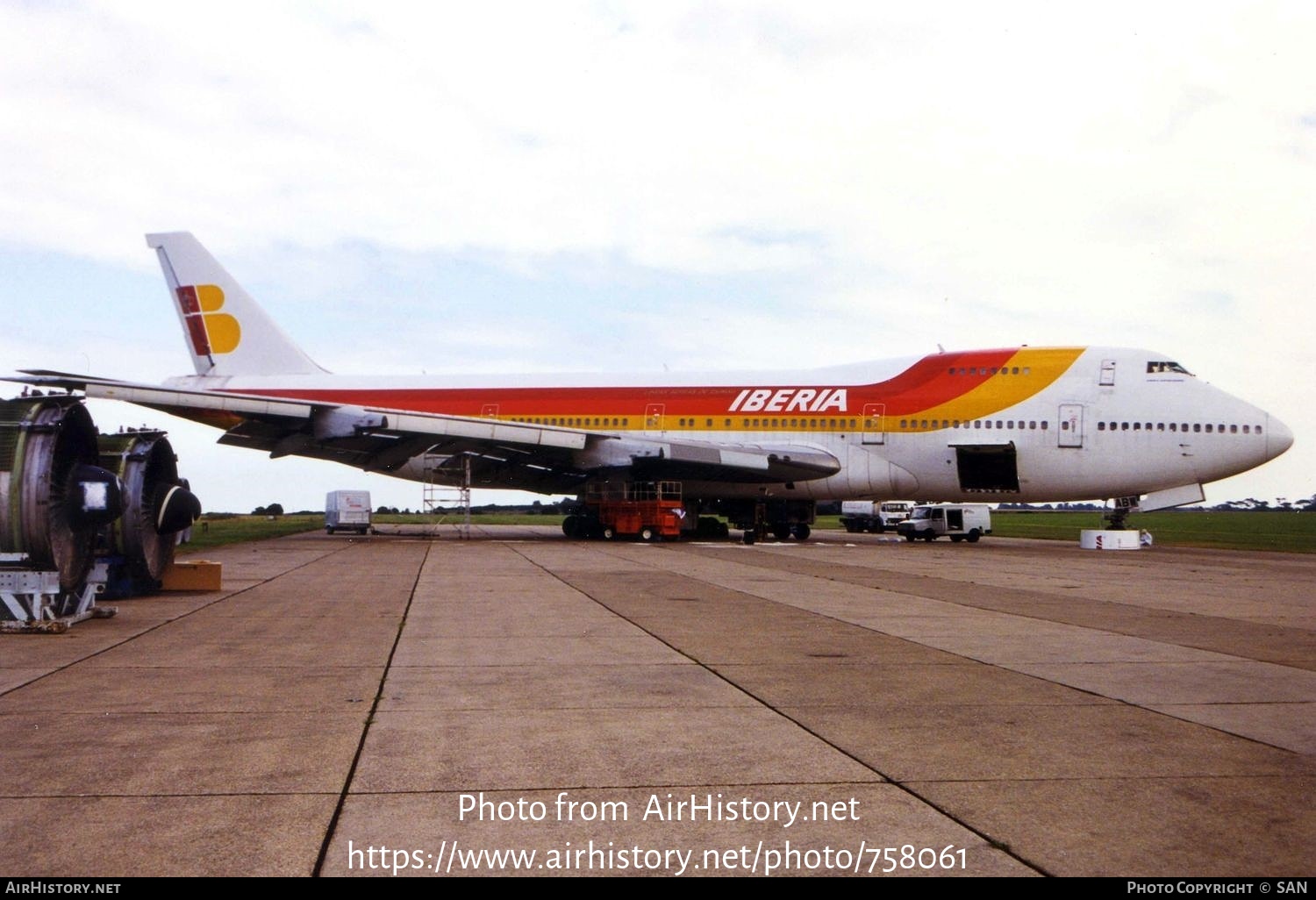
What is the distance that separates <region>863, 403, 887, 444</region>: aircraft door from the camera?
30141 mm

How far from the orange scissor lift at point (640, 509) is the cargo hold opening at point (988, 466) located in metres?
7.61

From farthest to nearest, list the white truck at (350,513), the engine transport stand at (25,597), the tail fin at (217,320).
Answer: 1. the white truck at (350,513)
2. the tail fin at (217,320)
3. the engine transport stand at (25,597)

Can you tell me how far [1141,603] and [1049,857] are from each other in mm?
11212

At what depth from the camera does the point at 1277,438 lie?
91.8 ft

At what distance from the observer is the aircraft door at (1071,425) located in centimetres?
2864

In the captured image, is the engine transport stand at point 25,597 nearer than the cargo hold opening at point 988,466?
Yes

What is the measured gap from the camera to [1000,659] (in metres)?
9.27

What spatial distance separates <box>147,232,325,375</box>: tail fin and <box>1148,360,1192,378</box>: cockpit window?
2428 centimetres

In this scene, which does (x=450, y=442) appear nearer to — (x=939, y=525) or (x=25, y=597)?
(x=939, y=525)

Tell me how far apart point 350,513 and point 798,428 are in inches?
756

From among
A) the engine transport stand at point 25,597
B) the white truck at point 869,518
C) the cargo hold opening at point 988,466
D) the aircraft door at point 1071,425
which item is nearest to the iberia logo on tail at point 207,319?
the cargo hold opening at point 988,466

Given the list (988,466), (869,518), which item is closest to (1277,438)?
(988,466)

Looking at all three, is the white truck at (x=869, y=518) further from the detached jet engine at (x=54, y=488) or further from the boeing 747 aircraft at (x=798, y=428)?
the detached jet engine at (x=54, y=488)

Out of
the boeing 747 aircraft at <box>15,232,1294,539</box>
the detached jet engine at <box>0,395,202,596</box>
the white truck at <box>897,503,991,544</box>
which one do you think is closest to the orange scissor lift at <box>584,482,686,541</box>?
the boeing 747 aircraft at <box>15,232,1294,539</box>
